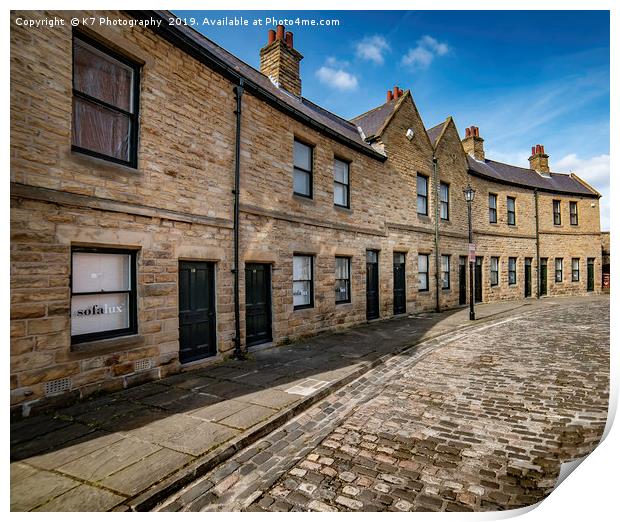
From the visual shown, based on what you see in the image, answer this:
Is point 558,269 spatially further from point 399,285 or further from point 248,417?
point 248,417

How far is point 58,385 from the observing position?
451cm

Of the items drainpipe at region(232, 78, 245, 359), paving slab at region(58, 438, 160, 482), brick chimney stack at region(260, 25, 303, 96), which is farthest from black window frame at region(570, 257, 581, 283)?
paving slab at region(58, 438, 160, 482)

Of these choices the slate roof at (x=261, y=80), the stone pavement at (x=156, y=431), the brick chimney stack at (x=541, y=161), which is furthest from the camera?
the brick chimney stack at (x=541, y=161)

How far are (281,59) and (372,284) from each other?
8.22m

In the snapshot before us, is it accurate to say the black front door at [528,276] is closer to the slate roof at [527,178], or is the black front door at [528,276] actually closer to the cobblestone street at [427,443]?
the slate roof at [527,178]

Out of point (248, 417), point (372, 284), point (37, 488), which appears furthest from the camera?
point (372, 284)

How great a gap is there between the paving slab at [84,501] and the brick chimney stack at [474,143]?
23.3m

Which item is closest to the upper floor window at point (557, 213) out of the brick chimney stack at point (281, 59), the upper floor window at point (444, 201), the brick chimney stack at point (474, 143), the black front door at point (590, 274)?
the black front door at point (590, 274)

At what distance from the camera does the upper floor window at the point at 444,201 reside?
51.8 feet

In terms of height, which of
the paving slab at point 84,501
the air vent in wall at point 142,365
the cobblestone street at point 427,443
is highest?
the air vent in wall at point 142,365

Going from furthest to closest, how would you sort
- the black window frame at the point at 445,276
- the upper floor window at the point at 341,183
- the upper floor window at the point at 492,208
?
the upper floor window at the point at 492,208 < the black window frame at the point at 445,276 < the upper floor window at the point at 341,183

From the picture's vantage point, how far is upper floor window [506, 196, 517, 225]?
19703mm

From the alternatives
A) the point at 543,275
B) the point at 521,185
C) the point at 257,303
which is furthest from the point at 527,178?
the point at 257,303

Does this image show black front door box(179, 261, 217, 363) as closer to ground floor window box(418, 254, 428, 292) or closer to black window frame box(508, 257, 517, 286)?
ground floor window box(418, 254, 428, 292)
